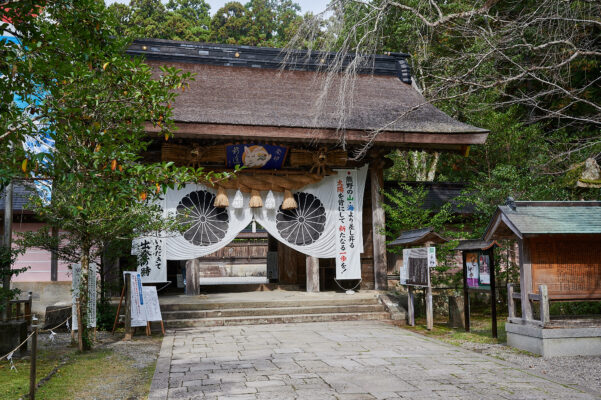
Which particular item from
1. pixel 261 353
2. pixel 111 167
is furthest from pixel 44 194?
pixel 261 353

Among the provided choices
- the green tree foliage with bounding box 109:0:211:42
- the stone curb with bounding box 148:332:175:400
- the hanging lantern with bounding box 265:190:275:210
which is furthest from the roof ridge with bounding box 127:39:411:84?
the green tree foliage with bounding box 109:0:211:42

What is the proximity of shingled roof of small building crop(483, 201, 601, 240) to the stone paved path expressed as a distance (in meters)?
1.82

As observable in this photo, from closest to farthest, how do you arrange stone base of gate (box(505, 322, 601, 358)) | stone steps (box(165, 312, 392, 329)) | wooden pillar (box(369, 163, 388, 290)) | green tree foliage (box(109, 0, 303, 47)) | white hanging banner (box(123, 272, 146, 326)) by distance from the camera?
1. stone base of gate (box(505, 322, 601, 358))
2. white hanging banner (box(123, 272, 146, 326))
3. stone steps (box(165, 312, 392, 329))
4. wooden pillar (box(369, 163, 388, 290))
5. green tree foliage (box(109, 0, 303, 47))

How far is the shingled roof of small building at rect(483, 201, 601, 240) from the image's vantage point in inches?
262

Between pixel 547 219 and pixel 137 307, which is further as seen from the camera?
pixel 137 307

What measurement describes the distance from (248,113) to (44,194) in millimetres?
5006

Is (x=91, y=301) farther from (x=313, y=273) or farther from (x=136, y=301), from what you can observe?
(x=313, y=273)

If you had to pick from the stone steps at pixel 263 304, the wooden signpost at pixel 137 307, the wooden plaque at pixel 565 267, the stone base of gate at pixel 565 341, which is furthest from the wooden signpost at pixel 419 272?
the wooden signpost at pixel 137 307

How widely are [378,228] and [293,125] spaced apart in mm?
3281

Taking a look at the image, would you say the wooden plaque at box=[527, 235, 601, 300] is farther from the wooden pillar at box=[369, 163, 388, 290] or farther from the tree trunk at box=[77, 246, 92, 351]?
the tree trunk at box=[77, 246, 92, 351]

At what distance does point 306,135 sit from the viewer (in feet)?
35.6

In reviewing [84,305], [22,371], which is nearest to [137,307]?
[84,305]

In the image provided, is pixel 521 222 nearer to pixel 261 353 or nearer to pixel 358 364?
pixel 358 364

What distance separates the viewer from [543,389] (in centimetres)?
492
